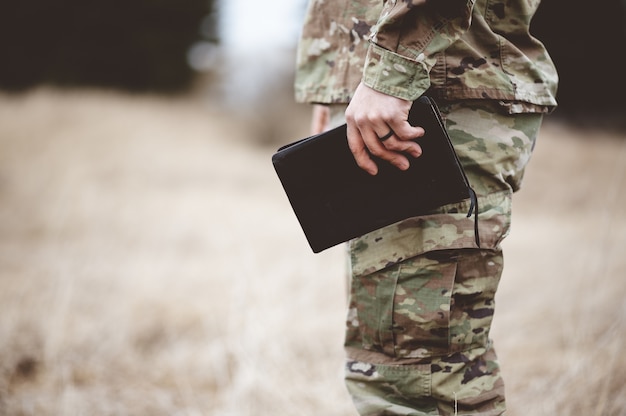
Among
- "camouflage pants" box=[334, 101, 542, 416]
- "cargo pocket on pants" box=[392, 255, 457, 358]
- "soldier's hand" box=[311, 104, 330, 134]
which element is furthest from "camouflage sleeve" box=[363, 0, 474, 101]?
"soldier's hand" box=[311, 104, 330, 134]

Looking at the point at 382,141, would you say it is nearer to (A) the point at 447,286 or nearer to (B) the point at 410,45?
(B) the point at 410,45

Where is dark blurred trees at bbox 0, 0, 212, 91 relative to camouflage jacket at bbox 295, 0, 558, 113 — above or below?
above

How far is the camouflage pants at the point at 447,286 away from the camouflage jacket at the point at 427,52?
0.06 metres

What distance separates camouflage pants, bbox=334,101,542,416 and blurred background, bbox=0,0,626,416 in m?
0.66

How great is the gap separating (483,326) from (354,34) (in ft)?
2.19

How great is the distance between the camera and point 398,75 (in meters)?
0.90

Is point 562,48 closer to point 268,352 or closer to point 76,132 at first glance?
point 76,132

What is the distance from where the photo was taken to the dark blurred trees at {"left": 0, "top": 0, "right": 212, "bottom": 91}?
1094 centimetres

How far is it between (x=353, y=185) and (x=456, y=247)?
230 millimetres

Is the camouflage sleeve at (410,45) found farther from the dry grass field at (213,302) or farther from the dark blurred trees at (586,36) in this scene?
the dark blurred trees at (586,36)

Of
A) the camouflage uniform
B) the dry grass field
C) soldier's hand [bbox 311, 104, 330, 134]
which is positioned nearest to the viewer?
the camouflage uniform

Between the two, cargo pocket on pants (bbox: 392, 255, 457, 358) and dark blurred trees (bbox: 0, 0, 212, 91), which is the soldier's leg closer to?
cargo pocket on pants (bbox: 392, 255, 457, 358)

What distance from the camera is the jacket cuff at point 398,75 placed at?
90 cm

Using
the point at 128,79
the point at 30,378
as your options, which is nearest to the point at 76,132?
the point at 128,79
